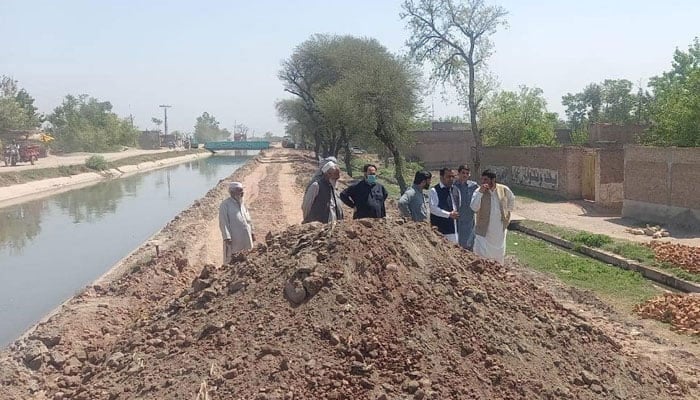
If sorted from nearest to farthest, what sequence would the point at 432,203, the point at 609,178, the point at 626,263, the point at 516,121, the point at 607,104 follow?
the point at 432,203 → the point at 626,263 → the point at 609,178 → the point at 516,121 → the point at 607,104

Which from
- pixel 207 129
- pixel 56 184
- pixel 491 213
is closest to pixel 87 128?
pixel 56 184

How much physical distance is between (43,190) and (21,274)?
22116mm

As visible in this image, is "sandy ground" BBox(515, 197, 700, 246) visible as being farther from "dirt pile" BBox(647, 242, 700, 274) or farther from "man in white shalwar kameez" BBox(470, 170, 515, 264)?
"man in white shalwar kameez" BBox(470, 170, 515, 264)

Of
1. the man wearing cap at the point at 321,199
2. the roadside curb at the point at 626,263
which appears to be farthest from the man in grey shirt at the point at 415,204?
the roadside curb at the point at 626,263

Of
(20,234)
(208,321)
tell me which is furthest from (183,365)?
(20,234)

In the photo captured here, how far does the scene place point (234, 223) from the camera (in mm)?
7801

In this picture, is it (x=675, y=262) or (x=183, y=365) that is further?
(x=675, y=262)

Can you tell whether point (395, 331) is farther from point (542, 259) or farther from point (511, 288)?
point (542, 259)

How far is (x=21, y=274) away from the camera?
1416cm

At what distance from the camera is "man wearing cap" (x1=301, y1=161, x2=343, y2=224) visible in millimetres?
7414

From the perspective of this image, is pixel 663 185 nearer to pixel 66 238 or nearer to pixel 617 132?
pixel 617 132

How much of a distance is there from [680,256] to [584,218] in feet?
22.4

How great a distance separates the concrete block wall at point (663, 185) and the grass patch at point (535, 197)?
182 inches

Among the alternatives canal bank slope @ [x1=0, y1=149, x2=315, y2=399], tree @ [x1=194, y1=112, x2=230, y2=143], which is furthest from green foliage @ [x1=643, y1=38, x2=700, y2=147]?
tree @ [x1=194, y1=112, x2=230, y2=143]
